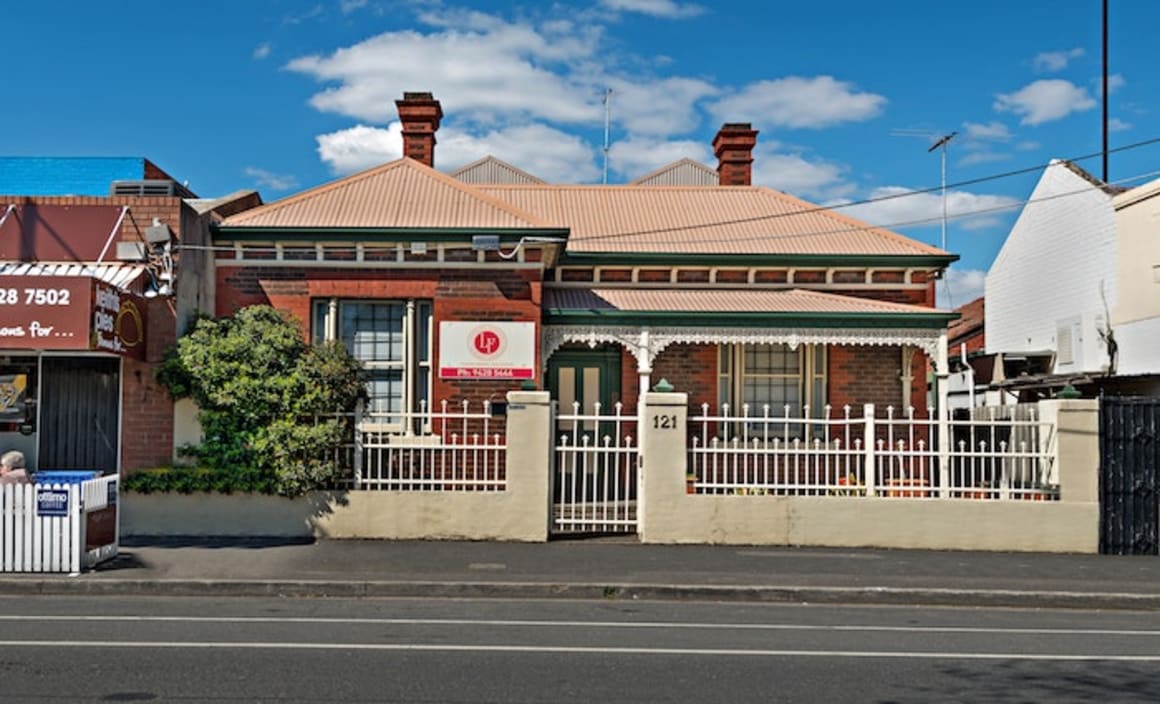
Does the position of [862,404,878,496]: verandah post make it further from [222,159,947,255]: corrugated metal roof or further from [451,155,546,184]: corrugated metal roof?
[451,155,546,184]: corrugated metal roof

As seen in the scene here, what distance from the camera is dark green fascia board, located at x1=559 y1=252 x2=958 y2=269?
18.2 m

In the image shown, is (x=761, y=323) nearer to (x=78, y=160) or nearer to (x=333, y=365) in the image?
(x=333, y=365)

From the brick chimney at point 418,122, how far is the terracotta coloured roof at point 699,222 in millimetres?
1451

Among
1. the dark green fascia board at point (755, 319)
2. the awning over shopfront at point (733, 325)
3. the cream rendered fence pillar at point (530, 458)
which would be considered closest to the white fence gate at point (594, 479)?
the cream rendered fence pillar at point (530, 458)

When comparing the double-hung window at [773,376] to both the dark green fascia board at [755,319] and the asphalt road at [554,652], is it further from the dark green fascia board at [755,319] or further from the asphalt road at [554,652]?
the asphalt road at [554,652]

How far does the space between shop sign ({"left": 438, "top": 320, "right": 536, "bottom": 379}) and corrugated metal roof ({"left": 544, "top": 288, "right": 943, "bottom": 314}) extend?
1025mm

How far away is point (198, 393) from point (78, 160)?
6.55 metres

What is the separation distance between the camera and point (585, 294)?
17.8m

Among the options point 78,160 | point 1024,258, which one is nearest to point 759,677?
point 78,160

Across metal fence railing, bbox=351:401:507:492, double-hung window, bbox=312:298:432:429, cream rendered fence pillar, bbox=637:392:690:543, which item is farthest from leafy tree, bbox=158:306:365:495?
cream rendered fence pillar, bbox=637:392:690:543

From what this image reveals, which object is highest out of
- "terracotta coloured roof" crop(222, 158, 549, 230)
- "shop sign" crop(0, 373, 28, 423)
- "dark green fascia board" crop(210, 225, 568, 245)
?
"terracotta coloured roof" crop(222, 158, 549, 230)

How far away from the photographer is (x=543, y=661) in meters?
7.54

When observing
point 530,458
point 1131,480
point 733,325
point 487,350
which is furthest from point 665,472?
point 1131,480

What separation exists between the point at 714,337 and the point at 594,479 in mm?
3894
